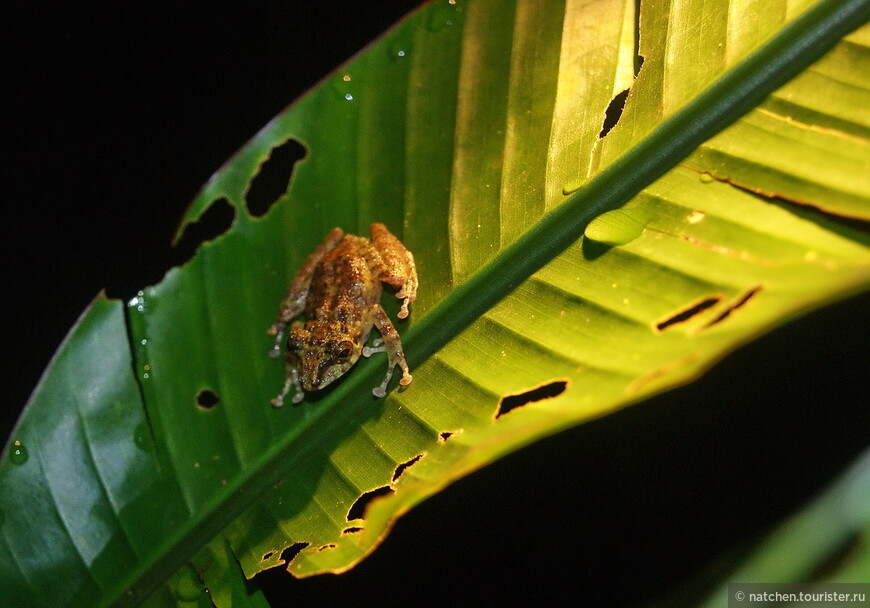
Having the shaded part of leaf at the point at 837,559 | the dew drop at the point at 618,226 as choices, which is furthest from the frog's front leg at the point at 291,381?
the shaded part of leaf at the point at 837,559

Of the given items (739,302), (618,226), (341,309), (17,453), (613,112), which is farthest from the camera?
(341,309)

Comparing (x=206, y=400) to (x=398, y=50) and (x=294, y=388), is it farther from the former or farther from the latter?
(x=398, y=50)

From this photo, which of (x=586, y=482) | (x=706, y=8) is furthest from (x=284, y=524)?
(x=706, y=8)

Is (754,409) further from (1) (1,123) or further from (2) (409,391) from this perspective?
(1) (1,123)

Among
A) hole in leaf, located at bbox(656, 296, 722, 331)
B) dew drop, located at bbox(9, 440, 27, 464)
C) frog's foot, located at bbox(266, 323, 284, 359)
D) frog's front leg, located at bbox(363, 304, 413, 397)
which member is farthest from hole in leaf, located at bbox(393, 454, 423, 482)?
dew drop, located at bbox(9, 440, 27, 464)

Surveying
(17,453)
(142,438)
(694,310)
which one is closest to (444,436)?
(694,310)

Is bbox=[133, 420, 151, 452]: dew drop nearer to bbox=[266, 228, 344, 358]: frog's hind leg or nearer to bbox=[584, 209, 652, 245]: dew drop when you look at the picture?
bbox=[266, 228, 344, 358]: frog's hind leg

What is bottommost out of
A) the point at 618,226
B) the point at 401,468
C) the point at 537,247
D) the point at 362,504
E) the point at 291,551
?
the point at 291,551
